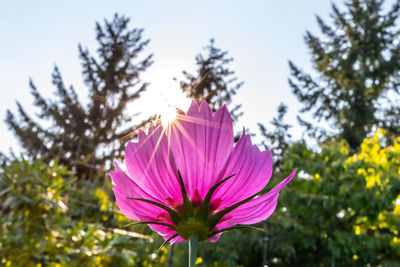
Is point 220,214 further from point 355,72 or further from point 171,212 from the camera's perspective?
point 355,72

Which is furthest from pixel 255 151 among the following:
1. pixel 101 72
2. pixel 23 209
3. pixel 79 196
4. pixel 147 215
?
pixel 101 72

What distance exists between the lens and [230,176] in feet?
1.24

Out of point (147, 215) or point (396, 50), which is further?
point (396, 50)

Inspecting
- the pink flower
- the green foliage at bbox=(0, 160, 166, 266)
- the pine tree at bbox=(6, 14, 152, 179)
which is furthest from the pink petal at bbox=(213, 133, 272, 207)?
the pine tree at bbox=(6, 14, 152, 179)

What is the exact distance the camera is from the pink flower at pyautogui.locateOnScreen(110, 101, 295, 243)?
15.2 inches

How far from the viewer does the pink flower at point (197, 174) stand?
0.39 metres

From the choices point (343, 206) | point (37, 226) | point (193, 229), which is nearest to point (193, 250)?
point (193, 229)

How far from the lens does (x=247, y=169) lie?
1.29ft

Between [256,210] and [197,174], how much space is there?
0.26 ft

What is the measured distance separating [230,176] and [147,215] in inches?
4.5

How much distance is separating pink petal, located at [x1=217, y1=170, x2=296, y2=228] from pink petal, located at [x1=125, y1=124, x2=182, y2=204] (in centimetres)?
8

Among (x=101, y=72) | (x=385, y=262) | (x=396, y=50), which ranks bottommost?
(x=385, y=262)

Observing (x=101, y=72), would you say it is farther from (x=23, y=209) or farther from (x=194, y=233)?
(x=194, y=233)

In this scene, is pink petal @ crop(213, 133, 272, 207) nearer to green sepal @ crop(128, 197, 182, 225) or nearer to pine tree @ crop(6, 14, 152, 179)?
green sepal @ crop(128, 197, 182, 225)
